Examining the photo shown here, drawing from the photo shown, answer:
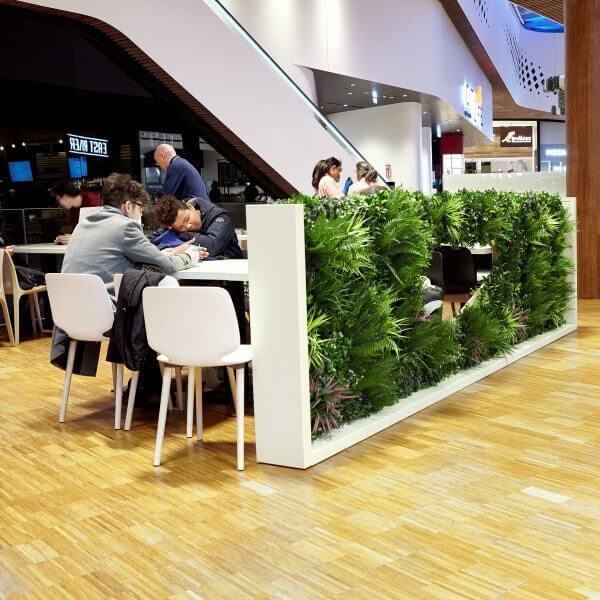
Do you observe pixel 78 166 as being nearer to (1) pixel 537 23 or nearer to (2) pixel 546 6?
(2) pixel 546 6

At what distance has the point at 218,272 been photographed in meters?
3.94

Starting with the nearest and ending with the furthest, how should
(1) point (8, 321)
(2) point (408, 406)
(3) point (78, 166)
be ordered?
(2) point (408, 406)
(1) point (8, 321)
(3) point (78, 166)

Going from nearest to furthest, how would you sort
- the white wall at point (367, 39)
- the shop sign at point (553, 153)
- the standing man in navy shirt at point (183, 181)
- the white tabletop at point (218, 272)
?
the white tabletop at point (218, 272) → the standing man in navy shirt at point (183, 181) → the white wall at point (367, 39) → the shop sign at point (553, 153)

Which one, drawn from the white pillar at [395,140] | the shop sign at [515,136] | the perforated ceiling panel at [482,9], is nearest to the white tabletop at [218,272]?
the white pillar at [395,140]

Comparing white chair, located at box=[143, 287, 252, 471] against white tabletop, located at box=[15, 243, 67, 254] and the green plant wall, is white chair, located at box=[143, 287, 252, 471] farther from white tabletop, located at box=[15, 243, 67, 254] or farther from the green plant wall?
white tabletop, located at box=[15, 243, 67, 254]

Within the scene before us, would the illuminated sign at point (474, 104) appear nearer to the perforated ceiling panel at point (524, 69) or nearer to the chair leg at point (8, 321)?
the perforated ceiling panel at point (524, 69)

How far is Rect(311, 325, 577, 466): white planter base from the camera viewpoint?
3.67 metres

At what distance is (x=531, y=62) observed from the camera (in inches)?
1176

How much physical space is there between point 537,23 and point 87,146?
23449 millimetres

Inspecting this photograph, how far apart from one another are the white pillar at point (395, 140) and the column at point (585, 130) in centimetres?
980

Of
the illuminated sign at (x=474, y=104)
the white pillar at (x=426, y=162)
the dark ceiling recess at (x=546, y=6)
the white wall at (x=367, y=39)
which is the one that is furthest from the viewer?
the illuminated sign at (x=474, y=104)

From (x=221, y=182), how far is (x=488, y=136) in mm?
17348

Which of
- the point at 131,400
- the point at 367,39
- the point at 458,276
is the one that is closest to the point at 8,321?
the point at 131,400

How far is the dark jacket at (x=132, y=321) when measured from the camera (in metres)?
3.90
